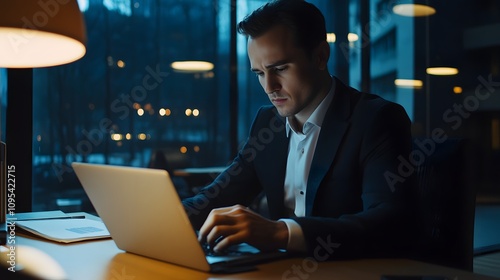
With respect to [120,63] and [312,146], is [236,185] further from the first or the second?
[120,63]

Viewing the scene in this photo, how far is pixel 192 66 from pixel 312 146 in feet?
10.8

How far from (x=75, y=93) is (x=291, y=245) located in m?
3.31

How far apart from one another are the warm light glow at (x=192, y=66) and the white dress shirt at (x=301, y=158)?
313cm

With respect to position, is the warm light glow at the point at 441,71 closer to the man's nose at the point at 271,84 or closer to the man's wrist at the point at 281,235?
the man's nose at the point at 271,84

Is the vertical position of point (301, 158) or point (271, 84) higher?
point (271, 84)

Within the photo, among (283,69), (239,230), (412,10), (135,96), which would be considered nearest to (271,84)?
(283,69)

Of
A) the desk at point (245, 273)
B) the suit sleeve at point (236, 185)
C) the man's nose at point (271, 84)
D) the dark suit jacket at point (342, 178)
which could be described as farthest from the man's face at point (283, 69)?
the desk at point (245, 273)

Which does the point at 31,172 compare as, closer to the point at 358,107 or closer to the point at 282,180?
the point at 282,180

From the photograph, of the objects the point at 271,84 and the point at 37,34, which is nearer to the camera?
the point at 37,34

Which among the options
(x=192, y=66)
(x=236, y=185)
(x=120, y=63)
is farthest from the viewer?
(x=192, y=66)

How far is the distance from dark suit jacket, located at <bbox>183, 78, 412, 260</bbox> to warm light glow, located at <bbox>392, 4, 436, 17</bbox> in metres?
3.62

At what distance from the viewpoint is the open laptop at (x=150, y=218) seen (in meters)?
0.96

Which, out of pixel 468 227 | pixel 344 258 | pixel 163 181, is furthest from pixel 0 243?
pixel 468 227

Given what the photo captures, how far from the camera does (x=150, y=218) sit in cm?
104
